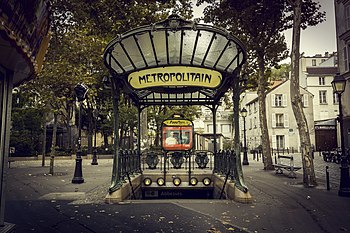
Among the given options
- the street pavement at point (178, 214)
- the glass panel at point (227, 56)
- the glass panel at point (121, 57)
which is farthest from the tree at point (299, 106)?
the glass panel at point (121, 57)

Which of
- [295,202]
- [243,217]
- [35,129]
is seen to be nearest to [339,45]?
[295,202]

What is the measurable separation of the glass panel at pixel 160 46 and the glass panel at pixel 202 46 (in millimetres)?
909

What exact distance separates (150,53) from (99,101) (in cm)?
2375

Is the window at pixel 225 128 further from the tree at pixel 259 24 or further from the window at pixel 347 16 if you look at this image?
the tree at pixel 259 24

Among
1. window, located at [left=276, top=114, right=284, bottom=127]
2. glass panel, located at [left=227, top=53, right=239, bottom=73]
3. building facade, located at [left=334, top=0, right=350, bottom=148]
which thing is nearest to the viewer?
glass panel, located at [left=227, top=53, right=239, bottom=73]

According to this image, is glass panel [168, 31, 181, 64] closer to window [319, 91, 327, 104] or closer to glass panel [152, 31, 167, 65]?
glass panel [152, 31, 167, 65]

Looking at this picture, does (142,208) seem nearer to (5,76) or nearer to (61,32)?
(5,76)

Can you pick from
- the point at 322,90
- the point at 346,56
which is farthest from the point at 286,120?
the point at 346,56

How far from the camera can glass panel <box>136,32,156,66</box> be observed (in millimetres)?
7256

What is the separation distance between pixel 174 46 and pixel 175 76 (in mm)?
1096

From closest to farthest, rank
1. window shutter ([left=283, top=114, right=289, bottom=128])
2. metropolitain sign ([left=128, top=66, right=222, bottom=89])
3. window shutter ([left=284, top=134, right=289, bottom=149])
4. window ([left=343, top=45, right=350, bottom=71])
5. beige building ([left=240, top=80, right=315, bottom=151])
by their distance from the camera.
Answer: metropolitain sign ([left=128, top=66, right=222, bottom=89])
window ([left=343, top=45, right=350, bottom=71])
window shutter ([left=284, top=134, right=289, bottom=149])
beige building ([left=240, top=80, right=315, bottom=151])
window shutter ([left=283, top=114, right=289, bottom=128])

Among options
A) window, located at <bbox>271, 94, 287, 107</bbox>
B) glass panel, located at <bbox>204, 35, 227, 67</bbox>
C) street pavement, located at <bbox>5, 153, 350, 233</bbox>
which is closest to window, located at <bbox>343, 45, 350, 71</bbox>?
window, located at <bbox>271, 94, 287, 107</bbox>

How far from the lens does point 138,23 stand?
1602 centimetres

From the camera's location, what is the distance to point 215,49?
7.61 meters
